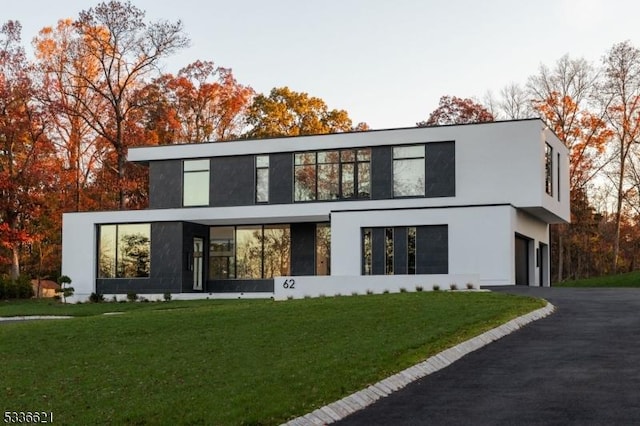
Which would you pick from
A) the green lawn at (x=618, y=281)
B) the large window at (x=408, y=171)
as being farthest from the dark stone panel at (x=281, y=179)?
the green lawn at (x=618, y=281)

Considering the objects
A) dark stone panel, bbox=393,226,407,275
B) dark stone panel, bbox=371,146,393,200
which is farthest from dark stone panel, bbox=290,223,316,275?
dark stone panel, bbox=393,226,407,275

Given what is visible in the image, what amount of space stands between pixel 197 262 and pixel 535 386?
2730 cm

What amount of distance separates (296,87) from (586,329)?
37.2m

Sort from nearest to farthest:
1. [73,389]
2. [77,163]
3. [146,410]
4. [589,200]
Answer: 1. [146,410]
2. [73,389]
3. [77,163]
4. [589,200]

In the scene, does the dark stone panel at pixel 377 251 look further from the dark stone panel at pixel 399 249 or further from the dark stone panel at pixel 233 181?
the dark stone panel at pixel 233 181

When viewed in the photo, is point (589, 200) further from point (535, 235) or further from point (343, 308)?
point (343, 308)

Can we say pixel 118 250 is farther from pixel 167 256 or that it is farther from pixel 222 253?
pixel 222 253

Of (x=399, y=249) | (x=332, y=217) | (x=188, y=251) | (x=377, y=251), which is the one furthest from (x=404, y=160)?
(x=188, y=251)

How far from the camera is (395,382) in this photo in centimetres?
1073

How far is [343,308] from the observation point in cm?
1828

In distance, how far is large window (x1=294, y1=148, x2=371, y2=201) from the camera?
33844mm

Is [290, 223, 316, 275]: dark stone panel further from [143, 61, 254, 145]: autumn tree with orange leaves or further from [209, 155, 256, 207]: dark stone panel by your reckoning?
[143, 61, 254, 145]: autumn tree with orange leaves

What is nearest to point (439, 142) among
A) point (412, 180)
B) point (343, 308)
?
point (412, 180)

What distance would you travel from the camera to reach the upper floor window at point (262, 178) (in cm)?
3550
